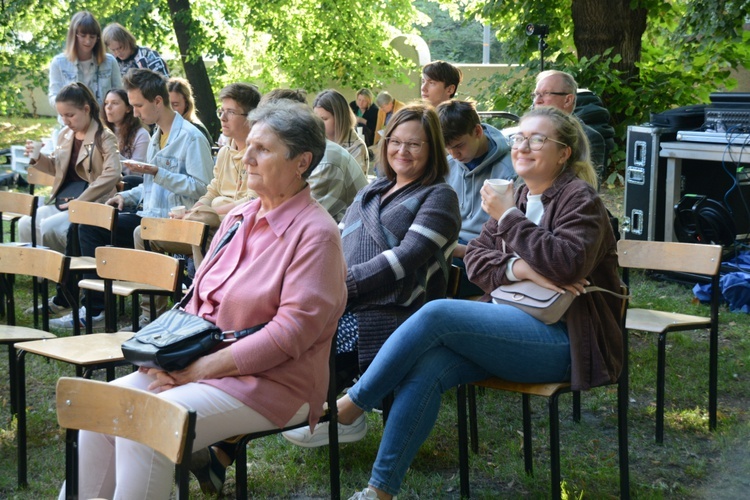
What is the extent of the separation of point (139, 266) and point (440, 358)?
151cm

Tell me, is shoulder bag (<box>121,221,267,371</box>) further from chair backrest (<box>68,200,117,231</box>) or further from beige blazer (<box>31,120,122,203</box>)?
beige blazer (<box>31,120,122,203</box>)

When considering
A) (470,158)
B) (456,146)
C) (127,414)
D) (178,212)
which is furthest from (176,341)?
(178,212)

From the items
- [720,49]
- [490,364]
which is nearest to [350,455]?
[490,364]

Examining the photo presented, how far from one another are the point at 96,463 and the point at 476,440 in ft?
5.58

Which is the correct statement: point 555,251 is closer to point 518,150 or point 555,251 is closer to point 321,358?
point 518,150

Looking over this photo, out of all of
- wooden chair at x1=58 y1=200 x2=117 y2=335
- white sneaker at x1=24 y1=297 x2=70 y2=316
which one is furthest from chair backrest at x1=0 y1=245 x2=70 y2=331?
white sneaker at x1=24 y1=297 x2=70 y2=316

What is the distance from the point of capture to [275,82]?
15.1 metres

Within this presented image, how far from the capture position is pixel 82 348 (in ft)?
11.3

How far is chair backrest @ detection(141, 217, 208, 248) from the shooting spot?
427cm

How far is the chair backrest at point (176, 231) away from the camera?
4273 millimetres

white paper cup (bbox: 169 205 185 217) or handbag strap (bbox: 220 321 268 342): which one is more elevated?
white paper cup (bbox: 169 205 185 217)

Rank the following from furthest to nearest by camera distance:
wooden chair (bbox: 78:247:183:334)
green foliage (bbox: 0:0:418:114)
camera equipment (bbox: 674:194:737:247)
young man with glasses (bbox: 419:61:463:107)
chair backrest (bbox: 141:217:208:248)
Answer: green foliage (bbox: 0:0:418:114) → camera equipment (bbox: 674:194:737:247) → young man with glasses (bbox: 419:61:463:107) → chair backrest (bbox: 141:217:208:248) → wooden chair (bbox: 78:247:183:334)

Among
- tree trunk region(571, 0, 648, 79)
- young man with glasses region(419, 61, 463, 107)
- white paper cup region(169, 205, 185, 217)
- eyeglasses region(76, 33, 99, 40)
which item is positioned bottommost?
white paper cup region(169, 205, 185, 217)

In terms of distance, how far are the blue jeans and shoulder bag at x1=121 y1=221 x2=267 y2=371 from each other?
1.79 ft
